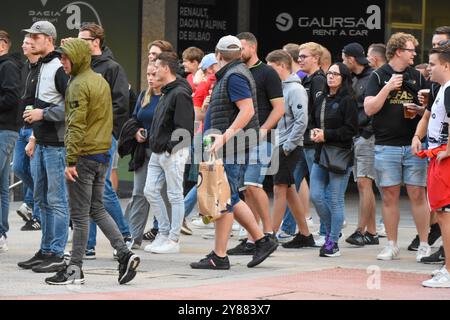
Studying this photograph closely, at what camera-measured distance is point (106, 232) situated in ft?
31.4

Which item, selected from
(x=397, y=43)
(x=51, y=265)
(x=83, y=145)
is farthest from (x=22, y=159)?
(x=397, y=43)

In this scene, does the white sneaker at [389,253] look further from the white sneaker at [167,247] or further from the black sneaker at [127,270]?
the black sneaker at [127,270]

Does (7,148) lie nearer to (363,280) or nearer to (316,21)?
(363,280)

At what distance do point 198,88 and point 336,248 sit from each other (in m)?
3.10

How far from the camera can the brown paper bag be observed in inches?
398

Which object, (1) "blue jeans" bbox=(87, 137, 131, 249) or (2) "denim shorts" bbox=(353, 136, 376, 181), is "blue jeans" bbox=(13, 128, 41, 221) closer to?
(1) "blue jeans" bbox=(87, 137, 131, 249)

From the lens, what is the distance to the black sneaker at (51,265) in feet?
33.2

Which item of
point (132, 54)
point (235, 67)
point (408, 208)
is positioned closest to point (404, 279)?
point (235, 67)

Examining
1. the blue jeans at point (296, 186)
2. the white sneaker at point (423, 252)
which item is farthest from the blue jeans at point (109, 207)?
the white sneaker at point (423, 252)

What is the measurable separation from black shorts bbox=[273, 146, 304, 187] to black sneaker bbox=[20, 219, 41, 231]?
318 cm

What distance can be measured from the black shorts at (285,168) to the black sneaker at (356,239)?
3.25ft

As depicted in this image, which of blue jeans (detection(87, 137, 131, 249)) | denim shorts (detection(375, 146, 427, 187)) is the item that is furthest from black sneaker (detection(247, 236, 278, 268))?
blue jeans (detection(87, 137, 131, 249))

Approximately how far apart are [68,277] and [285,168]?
354 centimetres

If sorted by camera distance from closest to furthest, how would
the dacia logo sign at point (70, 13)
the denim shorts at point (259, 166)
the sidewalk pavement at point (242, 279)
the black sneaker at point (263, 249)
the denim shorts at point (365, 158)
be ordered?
the sidewalk pavement at point (242, 279)
the black sneaker at point (263, 249)
the denim shorts at point (259, 166)
the denim shorts at point (365, 158)
the dacia logo sign at point (70, 13)
